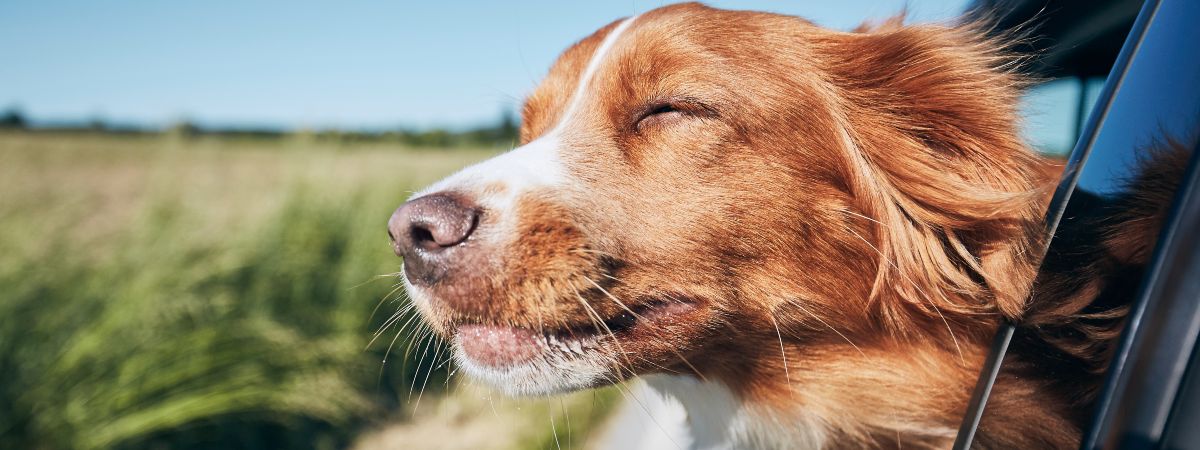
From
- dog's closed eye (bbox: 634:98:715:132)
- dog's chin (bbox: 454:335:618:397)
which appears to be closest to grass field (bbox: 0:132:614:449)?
dog's chin (bbox: 454:335:618:397)

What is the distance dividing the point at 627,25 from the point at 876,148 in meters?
0.74

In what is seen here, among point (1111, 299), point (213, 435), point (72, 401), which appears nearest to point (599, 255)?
point (1111, 299)

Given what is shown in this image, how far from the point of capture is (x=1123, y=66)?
3.80 ft

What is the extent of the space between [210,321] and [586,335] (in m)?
3.95

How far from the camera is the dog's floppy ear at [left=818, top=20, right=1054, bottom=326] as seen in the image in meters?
1.58

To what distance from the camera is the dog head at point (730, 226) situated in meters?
1.62

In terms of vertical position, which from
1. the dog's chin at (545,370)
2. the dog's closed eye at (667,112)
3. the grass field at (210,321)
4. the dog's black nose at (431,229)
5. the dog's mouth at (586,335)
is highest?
the dog's closed eye at (667,112)

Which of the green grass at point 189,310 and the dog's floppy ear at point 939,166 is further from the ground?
the dog's floppy ear at point 939,166

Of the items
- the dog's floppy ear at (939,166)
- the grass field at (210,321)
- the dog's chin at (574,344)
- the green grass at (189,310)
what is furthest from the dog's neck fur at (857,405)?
the green grass at (189,310)

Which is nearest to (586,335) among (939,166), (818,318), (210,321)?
(818,318)

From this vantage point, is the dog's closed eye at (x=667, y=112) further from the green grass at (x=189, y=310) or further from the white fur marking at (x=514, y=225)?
the green grass at (x=189, y=310)

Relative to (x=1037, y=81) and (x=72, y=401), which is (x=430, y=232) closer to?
(x=1037, y=81)

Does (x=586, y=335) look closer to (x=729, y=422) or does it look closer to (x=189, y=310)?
(x=729, y=422)

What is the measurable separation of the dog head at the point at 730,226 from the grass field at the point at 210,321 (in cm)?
63
